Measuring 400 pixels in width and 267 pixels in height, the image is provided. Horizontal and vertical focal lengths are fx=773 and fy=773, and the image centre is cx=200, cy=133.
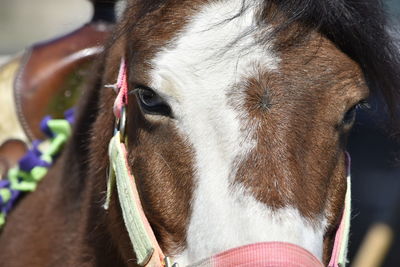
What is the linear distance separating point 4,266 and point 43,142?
0.48 meters

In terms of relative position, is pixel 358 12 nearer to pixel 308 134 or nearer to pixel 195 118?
pixel 308 134

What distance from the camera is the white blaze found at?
1733 millimetres

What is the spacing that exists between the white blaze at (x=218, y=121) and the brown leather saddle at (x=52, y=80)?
110 centimetres

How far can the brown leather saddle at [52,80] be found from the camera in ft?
9.80

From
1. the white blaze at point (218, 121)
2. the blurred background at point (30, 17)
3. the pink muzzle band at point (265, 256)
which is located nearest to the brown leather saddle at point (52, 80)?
the white blaze at point (218, 121)

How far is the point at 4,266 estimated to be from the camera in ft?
8.91

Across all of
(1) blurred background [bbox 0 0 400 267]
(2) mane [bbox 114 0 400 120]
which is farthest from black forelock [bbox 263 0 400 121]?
(1) blurred background [bbox 0 0 400 267]

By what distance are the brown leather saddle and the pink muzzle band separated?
4.71 ft

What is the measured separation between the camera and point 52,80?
3.00 m

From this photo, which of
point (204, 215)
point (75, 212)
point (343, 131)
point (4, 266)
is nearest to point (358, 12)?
point (343, 131)

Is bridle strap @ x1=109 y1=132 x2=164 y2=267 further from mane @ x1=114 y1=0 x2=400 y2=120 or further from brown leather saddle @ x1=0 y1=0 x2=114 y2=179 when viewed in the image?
brown leather saddle @ x1=0 y1=0 x2=114 y2=179

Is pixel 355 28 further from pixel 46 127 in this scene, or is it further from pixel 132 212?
pixel 46 127

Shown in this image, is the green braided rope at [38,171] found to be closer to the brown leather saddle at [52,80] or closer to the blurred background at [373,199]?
the brown leather saddle at [52,80]

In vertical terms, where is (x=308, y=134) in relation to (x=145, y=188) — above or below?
above
